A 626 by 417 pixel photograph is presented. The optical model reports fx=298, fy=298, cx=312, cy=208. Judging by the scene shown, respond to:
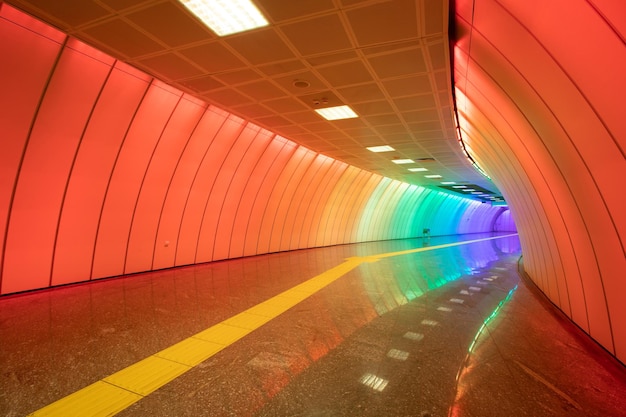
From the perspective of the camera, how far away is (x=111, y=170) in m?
8.35

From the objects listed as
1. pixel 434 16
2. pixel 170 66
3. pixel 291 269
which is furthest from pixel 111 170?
pixel 434 16

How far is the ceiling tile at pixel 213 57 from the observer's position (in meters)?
5.42

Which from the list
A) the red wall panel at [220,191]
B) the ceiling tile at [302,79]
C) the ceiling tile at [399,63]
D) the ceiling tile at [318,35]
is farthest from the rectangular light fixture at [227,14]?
the red wall panel at [220,191]

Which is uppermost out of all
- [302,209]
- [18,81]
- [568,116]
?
[18,81]

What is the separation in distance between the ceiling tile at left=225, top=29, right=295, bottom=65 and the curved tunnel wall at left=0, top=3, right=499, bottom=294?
3845 mm

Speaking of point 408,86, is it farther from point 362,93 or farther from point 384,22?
point 384,22

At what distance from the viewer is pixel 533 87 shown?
407 centimetres

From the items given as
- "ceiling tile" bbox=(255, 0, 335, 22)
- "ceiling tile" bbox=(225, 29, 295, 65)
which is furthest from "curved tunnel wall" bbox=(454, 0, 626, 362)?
"ceiling tile" bbox=(225, 29, 295, 65)

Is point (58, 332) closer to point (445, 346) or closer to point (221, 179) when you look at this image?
point (445, 346)

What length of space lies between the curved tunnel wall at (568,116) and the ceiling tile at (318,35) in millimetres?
1791

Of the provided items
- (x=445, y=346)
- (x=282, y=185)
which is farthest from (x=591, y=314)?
(x=282, y=185)

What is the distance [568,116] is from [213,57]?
5792 millimetres

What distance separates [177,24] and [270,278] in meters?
7.38

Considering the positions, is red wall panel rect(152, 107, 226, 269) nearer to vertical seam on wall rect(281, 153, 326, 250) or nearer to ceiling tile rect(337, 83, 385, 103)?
ceiling tile rect(337, 83, 385, 103)
